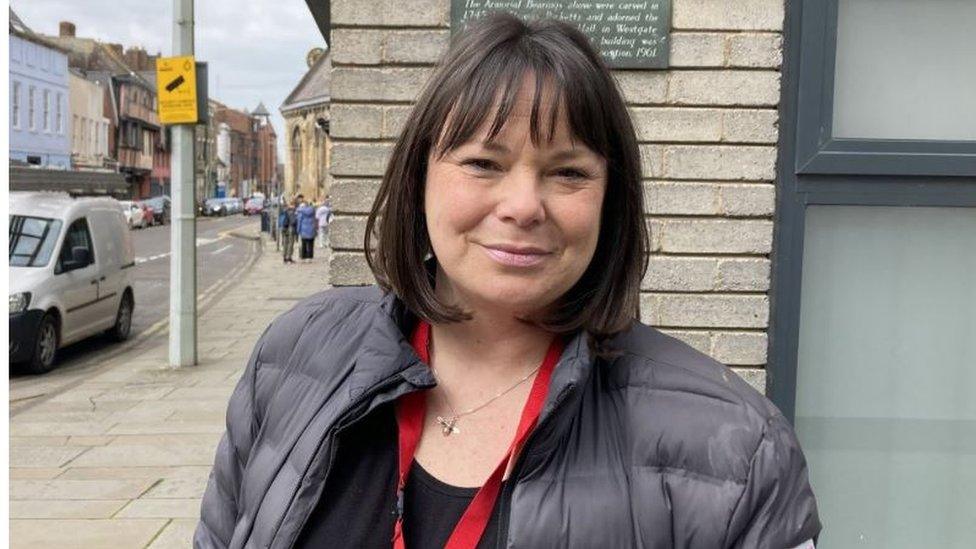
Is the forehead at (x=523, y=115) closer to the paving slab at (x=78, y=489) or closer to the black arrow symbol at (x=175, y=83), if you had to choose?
the paving slab at (x=78, y=489)

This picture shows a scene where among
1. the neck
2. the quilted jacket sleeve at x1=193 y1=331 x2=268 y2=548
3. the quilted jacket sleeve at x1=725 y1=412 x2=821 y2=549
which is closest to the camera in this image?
the quilted jacket sleeve at x1=725 y1=412 x2=821 y2=549

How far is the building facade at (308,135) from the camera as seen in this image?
221 feet

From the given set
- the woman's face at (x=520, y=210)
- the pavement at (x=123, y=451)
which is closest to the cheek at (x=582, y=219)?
the woman's face at (x=520, y=210)

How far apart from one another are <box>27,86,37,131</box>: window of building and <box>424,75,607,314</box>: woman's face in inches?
2096

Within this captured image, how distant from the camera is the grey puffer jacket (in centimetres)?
138

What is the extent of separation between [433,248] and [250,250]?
33498 millimetres

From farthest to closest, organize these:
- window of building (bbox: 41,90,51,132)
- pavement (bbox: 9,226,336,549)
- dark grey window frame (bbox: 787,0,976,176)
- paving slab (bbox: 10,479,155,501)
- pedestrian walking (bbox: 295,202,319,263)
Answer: window of building (bbox: 41,90,51,132), pedestrian walking (bbox: 295,202,319,263), paving slab (bbox: 10,479,155,501), pavement (bbox: 9,226,336,549), dark grey window frame (bbox: 787,0,976,176)

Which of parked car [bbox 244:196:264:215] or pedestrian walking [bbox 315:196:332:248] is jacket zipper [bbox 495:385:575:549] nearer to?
pedestrian walking [bbox 315:196:332:248]

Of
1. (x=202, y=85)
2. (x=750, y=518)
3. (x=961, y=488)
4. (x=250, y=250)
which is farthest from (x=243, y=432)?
(x=250, y=250)

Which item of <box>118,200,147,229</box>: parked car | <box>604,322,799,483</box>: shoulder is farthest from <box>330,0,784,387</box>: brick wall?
<box>118,200,147,229</box>: parked car

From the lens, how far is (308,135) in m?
70.6

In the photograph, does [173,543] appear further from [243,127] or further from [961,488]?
[243,127]

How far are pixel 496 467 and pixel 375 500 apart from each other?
20 centimetres

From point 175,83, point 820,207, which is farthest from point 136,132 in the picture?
point 820,207
